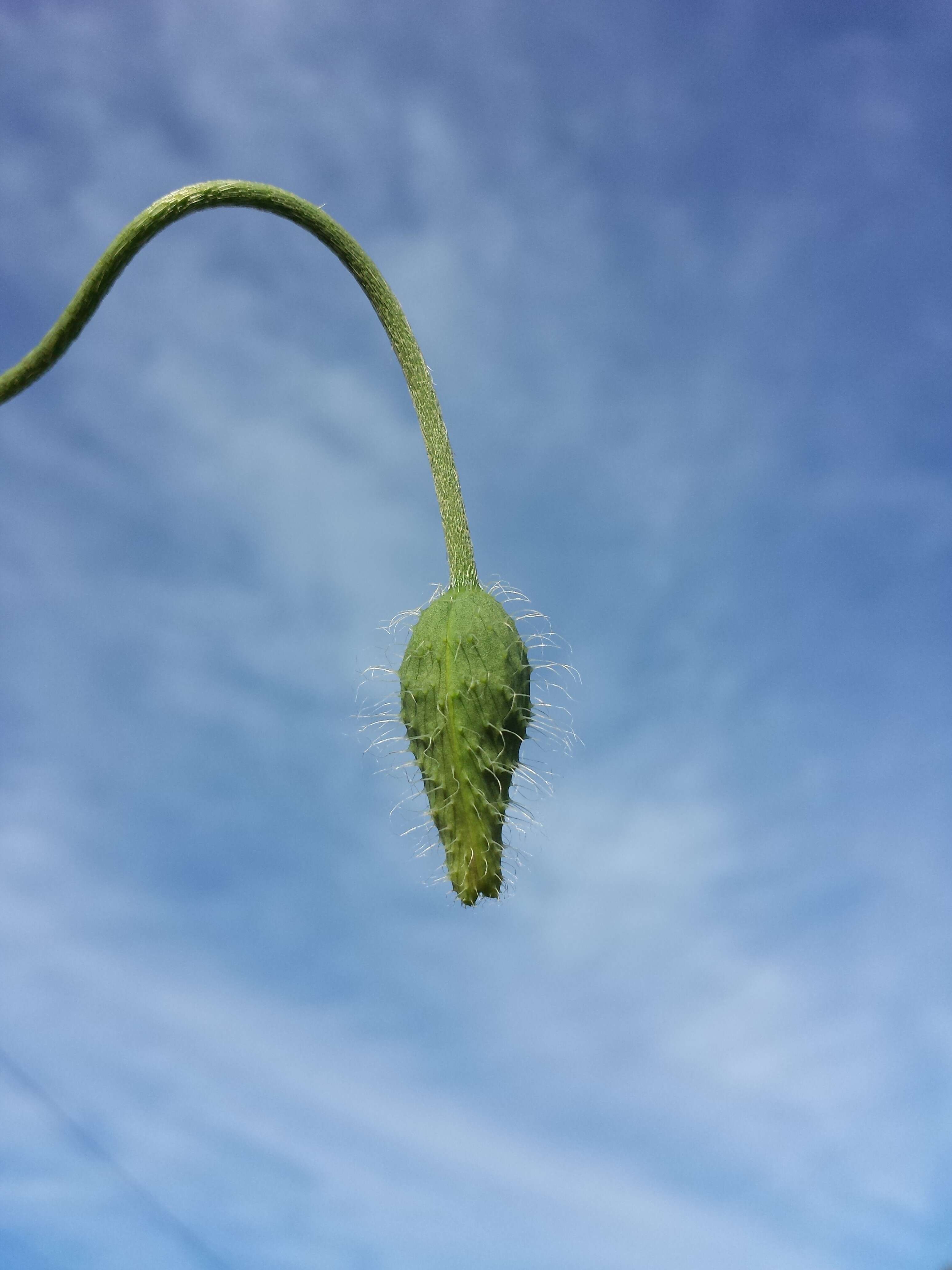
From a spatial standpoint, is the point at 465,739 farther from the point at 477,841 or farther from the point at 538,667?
the point at 538,667

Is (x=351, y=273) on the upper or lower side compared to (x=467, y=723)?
upper

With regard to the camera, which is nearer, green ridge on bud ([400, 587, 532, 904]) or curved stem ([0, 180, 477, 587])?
curved stem ([0, 180, 477, 587])

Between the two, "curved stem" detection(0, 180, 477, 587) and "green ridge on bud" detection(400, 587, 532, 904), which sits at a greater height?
"curved stem" detection(0, 180, 477, 587)

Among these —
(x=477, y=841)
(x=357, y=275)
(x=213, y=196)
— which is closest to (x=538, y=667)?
(x=477, y=841)

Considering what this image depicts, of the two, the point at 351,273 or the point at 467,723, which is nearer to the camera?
the point at 467,723
